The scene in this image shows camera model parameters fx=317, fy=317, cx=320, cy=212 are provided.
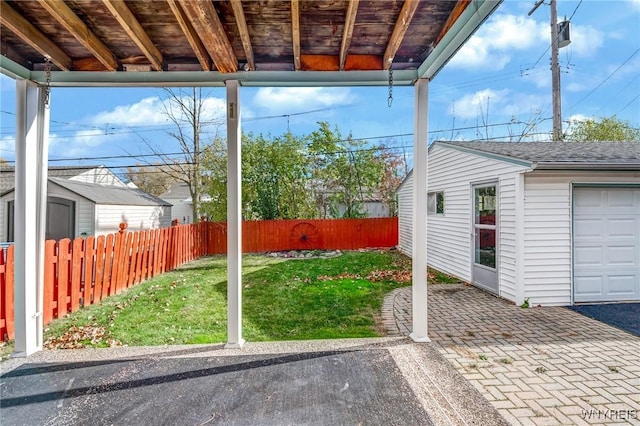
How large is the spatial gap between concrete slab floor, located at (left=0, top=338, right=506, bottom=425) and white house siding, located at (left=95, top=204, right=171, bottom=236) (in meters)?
8.78

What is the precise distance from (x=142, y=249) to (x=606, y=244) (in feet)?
26.8

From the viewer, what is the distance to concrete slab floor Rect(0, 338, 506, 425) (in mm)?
2043

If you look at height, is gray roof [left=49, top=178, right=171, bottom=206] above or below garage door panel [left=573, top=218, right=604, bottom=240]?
above

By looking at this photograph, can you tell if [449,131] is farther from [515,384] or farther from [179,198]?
[179,198]

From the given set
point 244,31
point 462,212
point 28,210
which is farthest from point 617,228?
point 28,210

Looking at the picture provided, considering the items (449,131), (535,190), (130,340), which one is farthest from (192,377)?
(449,131)

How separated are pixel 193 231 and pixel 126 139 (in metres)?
10.5

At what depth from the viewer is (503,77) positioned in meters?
16.4

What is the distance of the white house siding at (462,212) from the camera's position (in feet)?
16.7

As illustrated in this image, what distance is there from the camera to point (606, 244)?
495 centimetres

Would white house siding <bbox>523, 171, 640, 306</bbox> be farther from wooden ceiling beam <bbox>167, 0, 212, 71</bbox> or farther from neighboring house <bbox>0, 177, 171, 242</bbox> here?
neighboring house <bbox>0, 177, 171, 242</bbox>

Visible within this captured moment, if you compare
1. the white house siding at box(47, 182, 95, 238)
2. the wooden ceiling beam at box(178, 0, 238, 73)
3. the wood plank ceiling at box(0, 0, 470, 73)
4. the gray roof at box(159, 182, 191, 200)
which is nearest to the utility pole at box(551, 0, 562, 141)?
the wood plank ceiling at box(0, 0, 470, 73)

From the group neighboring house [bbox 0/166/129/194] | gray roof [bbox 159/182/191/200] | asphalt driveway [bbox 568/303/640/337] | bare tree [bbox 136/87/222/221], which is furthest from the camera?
gray roof [bbox 159/182/191/200]

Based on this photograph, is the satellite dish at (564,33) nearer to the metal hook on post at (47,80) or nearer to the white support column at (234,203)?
the white support column at (234,203)
